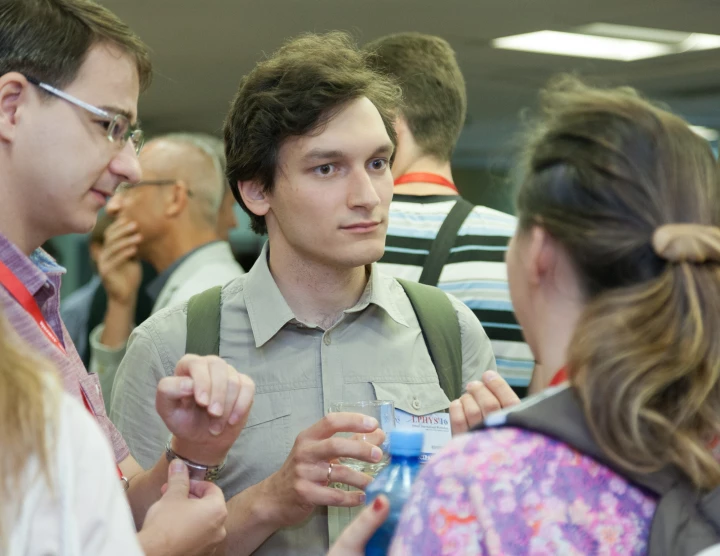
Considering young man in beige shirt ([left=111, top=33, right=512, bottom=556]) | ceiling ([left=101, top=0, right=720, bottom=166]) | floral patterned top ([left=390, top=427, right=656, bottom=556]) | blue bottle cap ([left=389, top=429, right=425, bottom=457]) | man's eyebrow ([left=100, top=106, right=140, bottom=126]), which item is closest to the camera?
floral patterned top ([left=390, top=427, right=656, bottom=556])

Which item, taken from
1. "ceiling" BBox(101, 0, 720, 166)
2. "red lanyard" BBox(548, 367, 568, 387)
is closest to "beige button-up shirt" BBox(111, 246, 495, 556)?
"red lanyard" BBox(548, 367, 568, 387)

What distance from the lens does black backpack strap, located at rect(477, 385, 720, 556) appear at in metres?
1.08

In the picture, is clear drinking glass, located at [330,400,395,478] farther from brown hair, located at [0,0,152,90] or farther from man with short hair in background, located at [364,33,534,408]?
man with short hair in background, located at [364,33,534,408]

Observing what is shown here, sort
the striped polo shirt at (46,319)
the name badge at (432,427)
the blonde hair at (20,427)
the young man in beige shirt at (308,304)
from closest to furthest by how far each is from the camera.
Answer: the blonde hair at (20,427) < the striped polo shirt at (46,319) < the name badge at (432,427) < the young man in beige shirt at (308,304)

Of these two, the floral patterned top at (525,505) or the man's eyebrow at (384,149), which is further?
the man's eyebrow at (384,149)

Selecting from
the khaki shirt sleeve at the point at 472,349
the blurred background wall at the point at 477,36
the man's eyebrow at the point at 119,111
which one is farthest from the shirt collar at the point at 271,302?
the blurred background wall at the point at 477,36

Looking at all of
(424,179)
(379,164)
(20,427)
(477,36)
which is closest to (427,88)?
(424,179)

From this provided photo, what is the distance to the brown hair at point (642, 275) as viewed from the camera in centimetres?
113

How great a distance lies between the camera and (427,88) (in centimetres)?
303

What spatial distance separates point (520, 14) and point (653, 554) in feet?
23.7

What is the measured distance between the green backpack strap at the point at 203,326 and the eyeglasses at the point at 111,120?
406mm

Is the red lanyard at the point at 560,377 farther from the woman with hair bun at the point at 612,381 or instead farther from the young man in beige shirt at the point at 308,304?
the young man in beige shirt at the point at 308,304

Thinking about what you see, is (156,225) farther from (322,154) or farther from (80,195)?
(80,195)

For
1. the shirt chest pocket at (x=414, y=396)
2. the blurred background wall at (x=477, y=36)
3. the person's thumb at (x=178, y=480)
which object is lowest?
the blurred background wall at (x=477, y=36)
